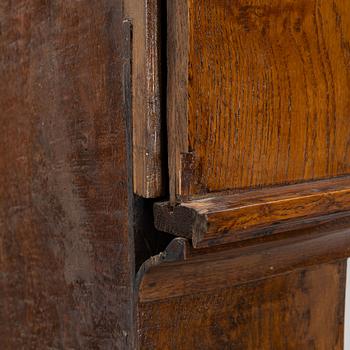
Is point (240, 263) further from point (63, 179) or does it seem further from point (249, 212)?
point (63, 179)

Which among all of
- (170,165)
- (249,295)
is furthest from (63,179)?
(249,295)

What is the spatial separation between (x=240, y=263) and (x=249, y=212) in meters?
0.17

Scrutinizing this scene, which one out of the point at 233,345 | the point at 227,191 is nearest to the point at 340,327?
the point at 233,345

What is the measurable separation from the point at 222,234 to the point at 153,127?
148 mm

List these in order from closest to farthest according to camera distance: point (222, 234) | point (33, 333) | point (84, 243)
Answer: point (222, 234) → point (84, 243) → point (33, 333)

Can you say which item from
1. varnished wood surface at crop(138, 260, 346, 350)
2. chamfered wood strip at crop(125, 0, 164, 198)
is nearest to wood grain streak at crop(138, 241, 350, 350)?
varnished wood surface at crop(138, 260, 346, 350)

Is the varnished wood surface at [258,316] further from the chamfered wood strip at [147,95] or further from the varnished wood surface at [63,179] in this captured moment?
the chamfered wood strip at [147,95]

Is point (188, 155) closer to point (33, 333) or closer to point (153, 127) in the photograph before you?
point (153, 127)

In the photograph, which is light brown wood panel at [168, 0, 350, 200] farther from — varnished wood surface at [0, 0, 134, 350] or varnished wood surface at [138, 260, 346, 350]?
varnished wood surface at [138, 260, 346, 350]

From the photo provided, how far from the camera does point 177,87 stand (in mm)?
712

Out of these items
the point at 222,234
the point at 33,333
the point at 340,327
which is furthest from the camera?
the point at 340,327

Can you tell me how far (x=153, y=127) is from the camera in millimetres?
725

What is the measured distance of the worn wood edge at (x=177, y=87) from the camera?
2.30 feet

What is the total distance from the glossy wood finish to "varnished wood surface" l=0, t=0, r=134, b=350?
0.15 ft
